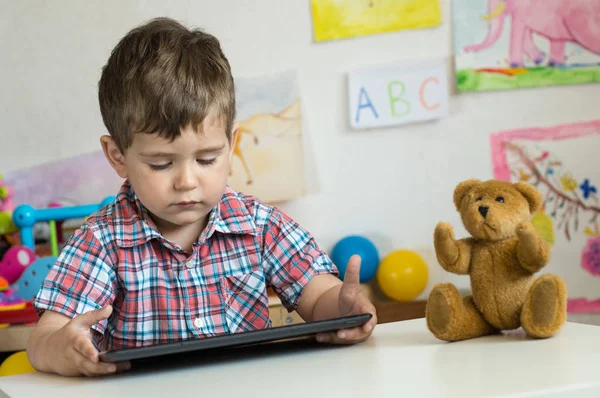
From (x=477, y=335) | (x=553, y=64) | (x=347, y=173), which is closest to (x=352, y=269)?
(x=477, y=335)

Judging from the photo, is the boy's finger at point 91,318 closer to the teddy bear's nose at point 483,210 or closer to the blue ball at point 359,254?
the teddy bear's nose at point 483,210

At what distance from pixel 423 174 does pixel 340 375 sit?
4.22 feet

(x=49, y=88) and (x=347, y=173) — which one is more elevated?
(x=49, y=88)

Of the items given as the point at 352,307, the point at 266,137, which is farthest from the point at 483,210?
the point at 266,137

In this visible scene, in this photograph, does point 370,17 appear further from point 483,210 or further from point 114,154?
point 483,210

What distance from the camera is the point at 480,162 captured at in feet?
6.00

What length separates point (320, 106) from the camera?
5.96 feet

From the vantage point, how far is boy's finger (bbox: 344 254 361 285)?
2.62ft

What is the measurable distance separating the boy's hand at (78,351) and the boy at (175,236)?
0.17 ft

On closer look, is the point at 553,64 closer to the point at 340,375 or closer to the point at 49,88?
the point at 49,88

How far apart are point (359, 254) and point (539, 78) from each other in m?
0.60

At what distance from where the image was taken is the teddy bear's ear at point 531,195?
2.56 ft

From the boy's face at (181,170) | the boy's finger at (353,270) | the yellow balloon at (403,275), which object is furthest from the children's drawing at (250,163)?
the boy's finger at (353,270)

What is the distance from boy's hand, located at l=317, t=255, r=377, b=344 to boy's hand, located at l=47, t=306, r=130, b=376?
0.67 feet
